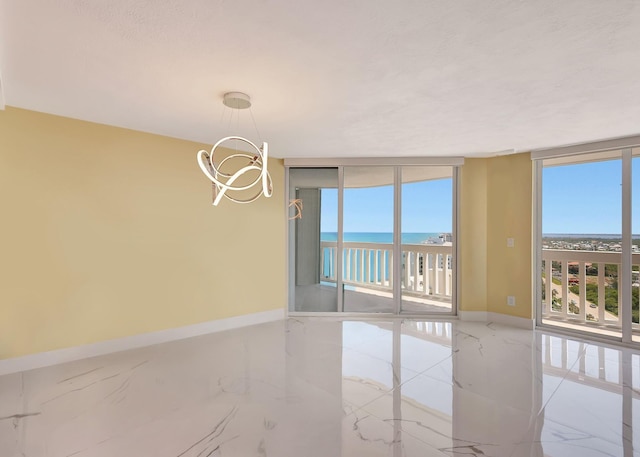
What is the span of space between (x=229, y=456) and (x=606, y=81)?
3024 mm

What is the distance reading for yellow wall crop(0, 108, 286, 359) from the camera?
8.11 ft

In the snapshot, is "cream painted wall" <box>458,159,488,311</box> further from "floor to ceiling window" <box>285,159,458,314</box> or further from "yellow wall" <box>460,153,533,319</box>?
"floor to ceiling window" <box>285,159,458,314</box>

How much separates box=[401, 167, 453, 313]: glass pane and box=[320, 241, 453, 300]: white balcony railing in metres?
0.01

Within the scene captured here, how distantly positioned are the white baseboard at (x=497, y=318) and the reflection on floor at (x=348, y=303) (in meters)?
0.24

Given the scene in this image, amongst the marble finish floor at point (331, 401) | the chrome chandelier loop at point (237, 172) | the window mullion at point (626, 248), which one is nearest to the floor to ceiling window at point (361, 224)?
the marble finish floor at point (331, 401)

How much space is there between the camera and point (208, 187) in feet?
11.5

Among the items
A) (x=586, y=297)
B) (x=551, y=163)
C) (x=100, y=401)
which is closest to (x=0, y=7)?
(x=100, y=401)

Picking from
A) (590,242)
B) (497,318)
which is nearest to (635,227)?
(590,242)

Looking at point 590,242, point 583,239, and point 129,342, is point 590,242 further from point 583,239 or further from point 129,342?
point 129,342

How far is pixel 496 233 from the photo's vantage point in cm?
389

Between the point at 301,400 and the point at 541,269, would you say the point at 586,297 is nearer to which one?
the point at 541,269

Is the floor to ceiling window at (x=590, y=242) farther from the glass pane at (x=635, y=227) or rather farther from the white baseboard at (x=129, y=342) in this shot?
the white baseboard at (x=129, y=342)

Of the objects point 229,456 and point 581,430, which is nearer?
point 229,456

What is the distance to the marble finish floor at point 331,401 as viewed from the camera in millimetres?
1646
